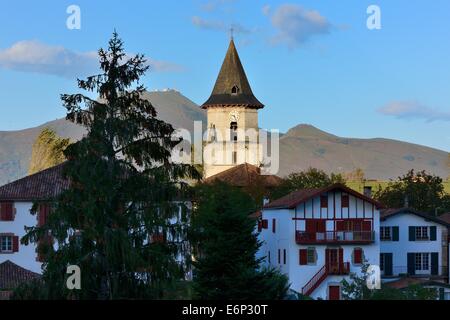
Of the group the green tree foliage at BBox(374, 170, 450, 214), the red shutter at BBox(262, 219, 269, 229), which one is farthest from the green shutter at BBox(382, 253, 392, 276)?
the green tree foliage at BBox(374, 170, 450, 214)

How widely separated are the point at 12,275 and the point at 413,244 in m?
30.0

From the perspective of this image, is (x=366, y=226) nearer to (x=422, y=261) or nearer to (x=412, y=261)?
(x=412, y=261)

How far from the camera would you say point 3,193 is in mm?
63781

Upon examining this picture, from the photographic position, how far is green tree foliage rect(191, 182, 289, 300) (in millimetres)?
43844

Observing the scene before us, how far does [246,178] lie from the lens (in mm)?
116000

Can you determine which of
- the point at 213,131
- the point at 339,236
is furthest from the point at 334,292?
the point at 213,131

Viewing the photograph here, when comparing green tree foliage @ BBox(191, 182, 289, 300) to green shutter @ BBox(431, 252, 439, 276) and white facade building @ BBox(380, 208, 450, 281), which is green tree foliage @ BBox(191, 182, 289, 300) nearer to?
white facade building @ BBox(380, 208, 450, 281)

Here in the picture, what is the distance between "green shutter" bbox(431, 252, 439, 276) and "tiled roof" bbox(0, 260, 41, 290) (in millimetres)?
29771

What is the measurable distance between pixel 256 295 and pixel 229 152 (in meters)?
92.9

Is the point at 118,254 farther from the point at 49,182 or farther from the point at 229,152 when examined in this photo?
the point at 229,152

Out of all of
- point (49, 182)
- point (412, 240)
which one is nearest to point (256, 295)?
point (49, 182)

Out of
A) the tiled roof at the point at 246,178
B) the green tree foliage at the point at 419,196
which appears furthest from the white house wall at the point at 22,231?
the tiled roof at the point at 246,178

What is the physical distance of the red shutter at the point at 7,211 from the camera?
2498 inches

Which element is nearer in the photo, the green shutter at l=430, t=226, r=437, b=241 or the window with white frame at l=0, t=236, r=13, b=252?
the window with white frame at l=0, t=236, r=13, b=252
